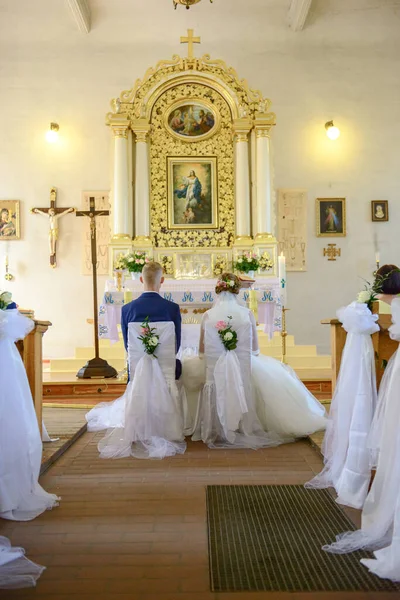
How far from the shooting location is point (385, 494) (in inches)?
110

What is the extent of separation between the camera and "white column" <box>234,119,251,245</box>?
10.7 m

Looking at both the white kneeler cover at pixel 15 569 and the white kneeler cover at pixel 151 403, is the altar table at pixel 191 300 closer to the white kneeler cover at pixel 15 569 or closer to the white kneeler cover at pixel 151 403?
the white kneeler cover at pixel 151 403

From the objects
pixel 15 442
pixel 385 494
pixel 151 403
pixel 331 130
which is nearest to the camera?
pixel 385 494

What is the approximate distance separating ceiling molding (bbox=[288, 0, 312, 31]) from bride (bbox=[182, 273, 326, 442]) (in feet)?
24.5

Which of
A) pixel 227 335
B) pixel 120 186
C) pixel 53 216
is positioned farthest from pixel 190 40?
pixel 227 335

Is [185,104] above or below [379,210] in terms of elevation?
above

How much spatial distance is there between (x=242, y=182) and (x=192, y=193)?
0.98m

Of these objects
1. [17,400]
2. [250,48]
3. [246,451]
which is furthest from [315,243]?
[17,400]

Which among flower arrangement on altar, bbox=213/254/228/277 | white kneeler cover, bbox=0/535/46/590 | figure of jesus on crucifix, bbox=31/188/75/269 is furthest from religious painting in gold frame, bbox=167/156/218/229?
white kneeler cover, bbox=0/535/46/590

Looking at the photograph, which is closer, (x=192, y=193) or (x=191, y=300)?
(x=191, y=300)

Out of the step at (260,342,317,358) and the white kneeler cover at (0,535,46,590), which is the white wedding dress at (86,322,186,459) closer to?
the white kneeler cover at (0,535,46,590)

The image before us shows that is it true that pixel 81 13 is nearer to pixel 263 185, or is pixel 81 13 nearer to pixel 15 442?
pixel 263 185

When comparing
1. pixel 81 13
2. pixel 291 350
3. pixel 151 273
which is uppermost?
pixel 81 13

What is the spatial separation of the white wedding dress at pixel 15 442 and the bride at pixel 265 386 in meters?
2.11
